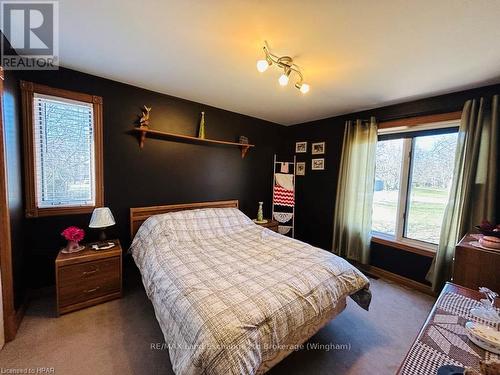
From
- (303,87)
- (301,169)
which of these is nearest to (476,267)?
(303,87)

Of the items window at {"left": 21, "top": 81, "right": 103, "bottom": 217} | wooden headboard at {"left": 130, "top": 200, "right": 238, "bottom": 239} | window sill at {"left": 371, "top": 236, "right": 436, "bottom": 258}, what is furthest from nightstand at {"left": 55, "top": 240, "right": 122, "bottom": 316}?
window sill at {"left": 371, "top": 236, "right": 436, "bottom": 258}

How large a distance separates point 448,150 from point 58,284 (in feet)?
14.4

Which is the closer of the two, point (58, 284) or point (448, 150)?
point (58, 284)

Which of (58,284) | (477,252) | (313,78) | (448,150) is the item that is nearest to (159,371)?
(58,284)

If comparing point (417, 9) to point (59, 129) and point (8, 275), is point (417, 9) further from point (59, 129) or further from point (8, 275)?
point (8, 275)

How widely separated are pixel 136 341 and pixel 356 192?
3158 millimetres

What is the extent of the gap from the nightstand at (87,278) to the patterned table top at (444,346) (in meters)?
2.45

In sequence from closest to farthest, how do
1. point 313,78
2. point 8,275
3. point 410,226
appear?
point 8,275
point 313,78
point 410,226

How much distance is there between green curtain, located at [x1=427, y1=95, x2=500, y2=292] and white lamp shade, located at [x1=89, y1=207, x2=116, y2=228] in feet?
12.2

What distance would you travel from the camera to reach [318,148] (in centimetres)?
376

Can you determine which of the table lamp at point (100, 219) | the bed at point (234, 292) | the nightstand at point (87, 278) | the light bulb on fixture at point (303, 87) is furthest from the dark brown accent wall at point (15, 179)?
the light bulb on fixture at point (303, 87)

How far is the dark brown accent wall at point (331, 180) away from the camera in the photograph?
2500mm

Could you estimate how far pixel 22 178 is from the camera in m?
2.00

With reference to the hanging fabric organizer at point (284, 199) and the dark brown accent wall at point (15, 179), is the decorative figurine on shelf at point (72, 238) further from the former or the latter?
the hanging fabric organizer at point (284, 199)
